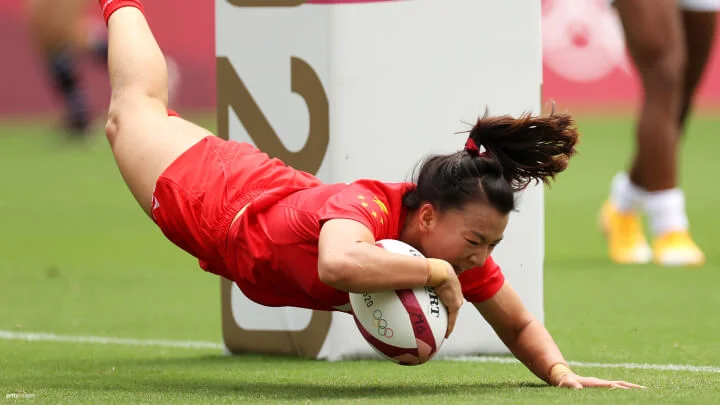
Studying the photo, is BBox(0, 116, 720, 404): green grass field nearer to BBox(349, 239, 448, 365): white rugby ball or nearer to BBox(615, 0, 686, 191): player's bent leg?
BBox(349, 239, 448, 365): white rugby ball

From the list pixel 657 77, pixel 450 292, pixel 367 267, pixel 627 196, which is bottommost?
pixel 627 196

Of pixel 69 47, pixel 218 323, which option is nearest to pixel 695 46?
pixel 218 323

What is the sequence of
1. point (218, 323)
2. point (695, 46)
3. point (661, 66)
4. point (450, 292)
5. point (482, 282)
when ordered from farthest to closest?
point (695, 46) → point (661, 66) → point (218, 323) → point (482, 282) → point (450, 292)

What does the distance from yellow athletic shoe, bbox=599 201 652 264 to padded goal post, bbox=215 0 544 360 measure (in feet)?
9.30

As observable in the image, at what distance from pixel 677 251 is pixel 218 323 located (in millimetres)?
2820

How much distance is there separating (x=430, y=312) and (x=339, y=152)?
1.27 metres

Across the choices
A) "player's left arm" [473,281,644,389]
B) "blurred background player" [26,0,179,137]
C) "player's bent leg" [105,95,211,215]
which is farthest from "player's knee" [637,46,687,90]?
"blurred background player" [26,0,179,137]

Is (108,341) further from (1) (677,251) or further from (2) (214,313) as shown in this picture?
(1) (677,251)

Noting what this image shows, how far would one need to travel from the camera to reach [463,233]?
4031 millimetres

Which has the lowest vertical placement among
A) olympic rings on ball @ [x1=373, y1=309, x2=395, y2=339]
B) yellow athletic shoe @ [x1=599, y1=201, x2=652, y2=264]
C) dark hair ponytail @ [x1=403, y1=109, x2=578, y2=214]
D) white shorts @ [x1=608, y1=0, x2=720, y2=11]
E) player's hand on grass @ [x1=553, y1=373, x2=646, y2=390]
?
yellow athletic shoe @ [x1=599, y1=201, x2=652, y2=264]

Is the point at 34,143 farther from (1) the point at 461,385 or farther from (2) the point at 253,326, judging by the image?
(1) the point at 461,385

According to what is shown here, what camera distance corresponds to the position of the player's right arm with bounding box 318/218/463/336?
151 inches

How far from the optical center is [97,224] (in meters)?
10.4

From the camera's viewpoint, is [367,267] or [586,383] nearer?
[367,267]
